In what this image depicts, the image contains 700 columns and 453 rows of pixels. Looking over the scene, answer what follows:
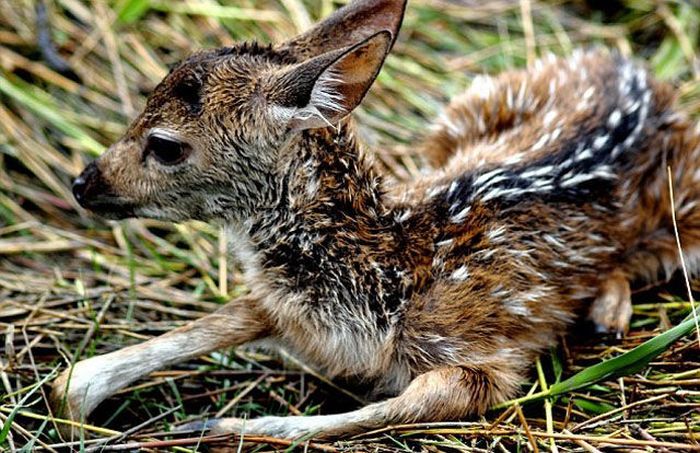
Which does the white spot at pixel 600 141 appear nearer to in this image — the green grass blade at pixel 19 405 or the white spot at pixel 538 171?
the white spot at pixel 538 171

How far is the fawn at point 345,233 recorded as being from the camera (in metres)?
3.94

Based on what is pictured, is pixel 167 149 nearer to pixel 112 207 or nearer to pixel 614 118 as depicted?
pixel 112 207

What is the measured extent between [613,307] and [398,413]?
4.06ft

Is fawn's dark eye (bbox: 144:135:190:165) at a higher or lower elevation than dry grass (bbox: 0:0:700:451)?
higher

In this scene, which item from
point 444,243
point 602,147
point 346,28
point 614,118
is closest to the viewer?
point 444,243

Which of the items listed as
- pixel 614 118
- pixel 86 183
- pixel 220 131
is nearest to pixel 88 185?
pixel 86 183

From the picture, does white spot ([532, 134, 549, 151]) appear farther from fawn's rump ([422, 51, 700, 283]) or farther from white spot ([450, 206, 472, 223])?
white spot ([450, 206, 472, 223])

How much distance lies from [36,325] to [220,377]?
0.85m

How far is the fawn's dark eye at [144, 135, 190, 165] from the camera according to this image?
4.05 meters

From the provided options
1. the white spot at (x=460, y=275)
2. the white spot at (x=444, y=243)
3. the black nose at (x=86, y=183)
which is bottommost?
the white spot at (x=460, y=275)

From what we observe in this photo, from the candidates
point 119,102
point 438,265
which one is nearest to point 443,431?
point 438,265

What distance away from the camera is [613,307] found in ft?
14.6

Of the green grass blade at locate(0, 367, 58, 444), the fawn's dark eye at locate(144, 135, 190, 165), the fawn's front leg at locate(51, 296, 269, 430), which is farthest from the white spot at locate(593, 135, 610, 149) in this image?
the green grass blade at locate(0, 367, 58, 444)

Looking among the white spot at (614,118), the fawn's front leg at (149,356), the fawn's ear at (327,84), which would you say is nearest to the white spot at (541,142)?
the white spot at (614,118)
